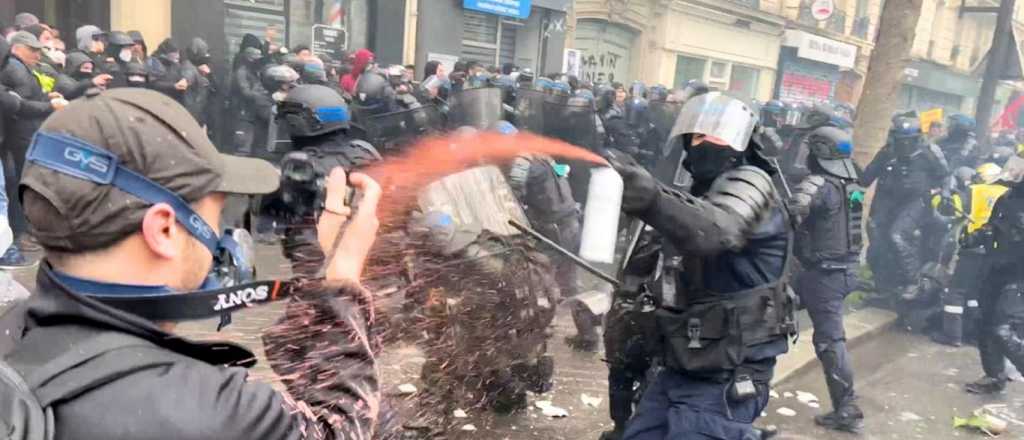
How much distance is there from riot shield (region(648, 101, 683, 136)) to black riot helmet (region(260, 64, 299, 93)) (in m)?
4.43

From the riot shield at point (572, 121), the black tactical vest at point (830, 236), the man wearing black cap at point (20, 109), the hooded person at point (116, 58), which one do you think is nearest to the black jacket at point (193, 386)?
the black tactical vest at point (830, 236)

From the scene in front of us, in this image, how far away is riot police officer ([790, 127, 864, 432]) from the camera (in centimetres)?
480

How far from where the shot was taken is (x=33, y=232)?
1148 mm

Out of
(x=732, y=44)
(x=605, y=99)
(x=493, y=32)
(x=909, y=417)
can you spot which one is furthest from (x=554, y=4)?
(x=909, y=417)

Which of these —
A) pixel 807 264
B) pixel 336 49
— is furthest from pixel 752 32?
pixel 807 264

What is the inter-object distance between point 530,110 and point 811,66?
2472 centimetres

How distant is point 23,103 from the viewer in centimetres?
603

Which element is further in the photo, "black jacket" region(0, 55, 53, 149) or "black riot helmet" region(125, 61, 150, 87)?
"black riot helmet" region(125, 61, 150, 87)

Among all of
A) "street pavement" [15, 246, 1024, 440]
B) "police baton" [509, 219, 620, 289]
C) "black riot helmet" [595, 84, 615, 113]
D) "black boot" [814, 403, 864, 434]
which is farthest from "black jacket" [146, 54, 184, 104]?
"black boot" [814, 403, 864, 434]

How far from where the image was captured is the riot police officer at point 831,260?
4801 millimetres

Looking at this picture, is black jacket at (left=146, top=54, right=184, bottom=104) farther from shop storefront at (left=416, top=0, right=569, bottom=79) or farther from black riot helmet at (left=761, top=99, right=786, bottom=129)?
black riot helmet at (left=761, top=99, right=786, bottom=129)

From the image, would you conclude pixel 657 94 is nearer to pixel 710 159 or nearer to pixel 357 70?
pixel 357 70

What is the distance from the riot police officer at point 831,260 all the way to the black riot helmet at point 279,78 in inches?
210

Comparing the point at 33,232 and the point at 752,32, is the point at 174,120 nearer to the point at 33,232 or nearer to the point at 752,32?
the point at 33,232
